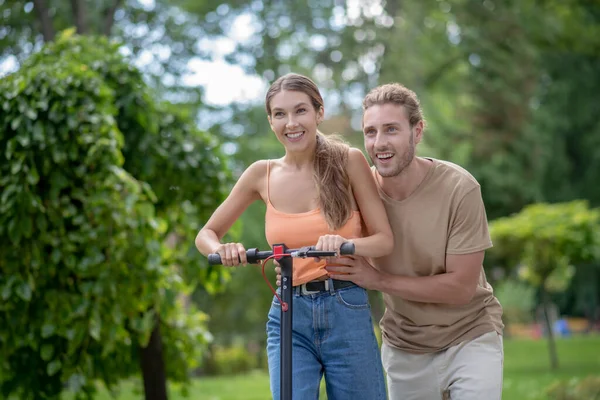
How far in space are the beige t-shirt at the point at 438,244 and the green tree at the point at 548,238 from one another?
9002mm

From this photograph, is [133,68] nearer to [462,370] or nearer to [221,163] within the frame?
[221,163]

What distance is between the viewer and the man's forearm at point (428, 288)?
291 centimetres

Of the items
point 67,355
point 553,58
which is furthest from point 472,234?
point 553,58

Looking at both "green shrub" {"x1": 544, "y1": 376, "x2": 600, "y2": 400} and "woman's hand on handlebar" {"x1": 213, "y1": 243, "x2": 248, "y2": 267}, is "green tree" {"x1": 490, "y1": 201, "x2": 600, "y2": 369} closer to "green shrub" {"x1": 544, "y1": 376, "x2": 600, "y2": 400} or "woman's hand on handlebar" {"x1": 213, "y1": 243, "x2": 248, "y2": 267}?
"green shrub" {"x1": 544, "y1": 376, "x2": 600, "y2": 400}

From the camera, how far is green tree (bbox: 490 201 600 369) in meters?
11.6

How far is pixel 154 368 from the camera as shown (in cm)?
550

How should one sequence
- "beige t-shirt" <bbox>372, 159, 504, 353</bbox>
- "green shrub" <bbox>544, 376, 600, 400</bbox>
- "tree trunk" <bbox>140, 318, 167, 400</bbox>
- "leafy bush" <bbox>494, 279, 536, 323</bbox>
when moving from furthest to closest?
"leafy bush" <bbox>494, 279, 536, 323</bbox> → "green shrub" <bbox>544, 376, 600, 400</bbox> → "tree trunk" <bbox>140, 318, 167, 400</bbox> → "beige t-shirt" <bbox>372, 159, 504, 353</bbox>

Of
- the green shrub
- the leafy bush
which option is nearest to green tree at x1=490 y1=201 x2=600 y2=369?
the green shrub

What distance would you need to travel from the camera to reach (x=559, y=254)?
12062 mm

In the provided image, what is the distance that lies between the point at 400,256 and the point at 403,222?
123mm

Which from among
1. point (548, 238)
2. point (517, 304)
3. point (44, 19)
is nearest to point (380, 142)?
point (44, 19)

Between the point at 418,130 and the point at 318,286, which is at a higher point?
the point at 418,130

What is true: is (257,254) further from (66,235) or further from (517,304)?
(517,304)

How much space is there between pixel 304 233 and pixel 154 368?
121 inches
